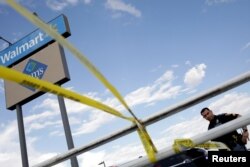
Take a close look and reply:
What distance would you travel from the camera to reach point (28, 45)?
10617mm

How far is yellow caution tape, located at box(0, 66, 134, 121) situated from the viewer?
130cm

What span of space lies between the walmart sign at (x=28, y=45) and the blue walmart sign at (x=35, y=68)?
38 cm

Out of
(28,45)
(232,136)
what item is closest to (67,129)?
(28,45)

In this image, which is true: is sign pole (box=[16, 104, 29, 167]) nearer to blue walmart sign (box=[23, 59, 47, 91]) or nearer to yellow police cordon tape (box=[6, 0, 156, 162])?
blue walmart sign (box=[23, 59, 47, 91])

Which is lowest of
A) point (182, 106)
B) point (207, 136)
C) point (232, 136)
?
point (207, 136)

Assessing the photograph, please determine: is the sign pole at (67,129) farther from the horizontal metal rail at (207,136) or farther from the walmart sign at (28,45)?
the horizontal metal rail at (207,136)

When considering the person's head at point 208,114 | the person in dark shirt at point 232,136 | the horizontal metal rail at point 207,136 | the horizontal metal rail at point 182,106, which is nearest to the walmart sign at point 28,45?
the person's head at point 208,114

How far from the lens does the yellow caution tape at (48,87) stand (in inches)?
51.2

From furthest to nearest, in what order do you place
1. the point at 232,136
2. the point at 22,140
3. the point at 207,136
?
the point at 22,140 < the point at 232,136 < the point at 207,136

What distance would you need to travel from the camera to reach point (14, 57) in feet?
35.7

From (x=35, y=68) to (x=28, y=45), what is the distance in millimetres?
916

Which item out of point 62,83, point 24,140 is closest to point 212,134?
point 62,83

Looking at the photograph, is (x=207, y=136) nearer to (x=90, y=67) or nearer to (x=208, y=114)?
(x=90, y=67)

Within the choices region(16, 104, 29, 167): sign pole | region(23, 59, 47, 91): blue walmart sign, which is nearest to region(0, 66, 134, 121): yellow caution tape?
region(16, 104, 29, 167): sign pole
